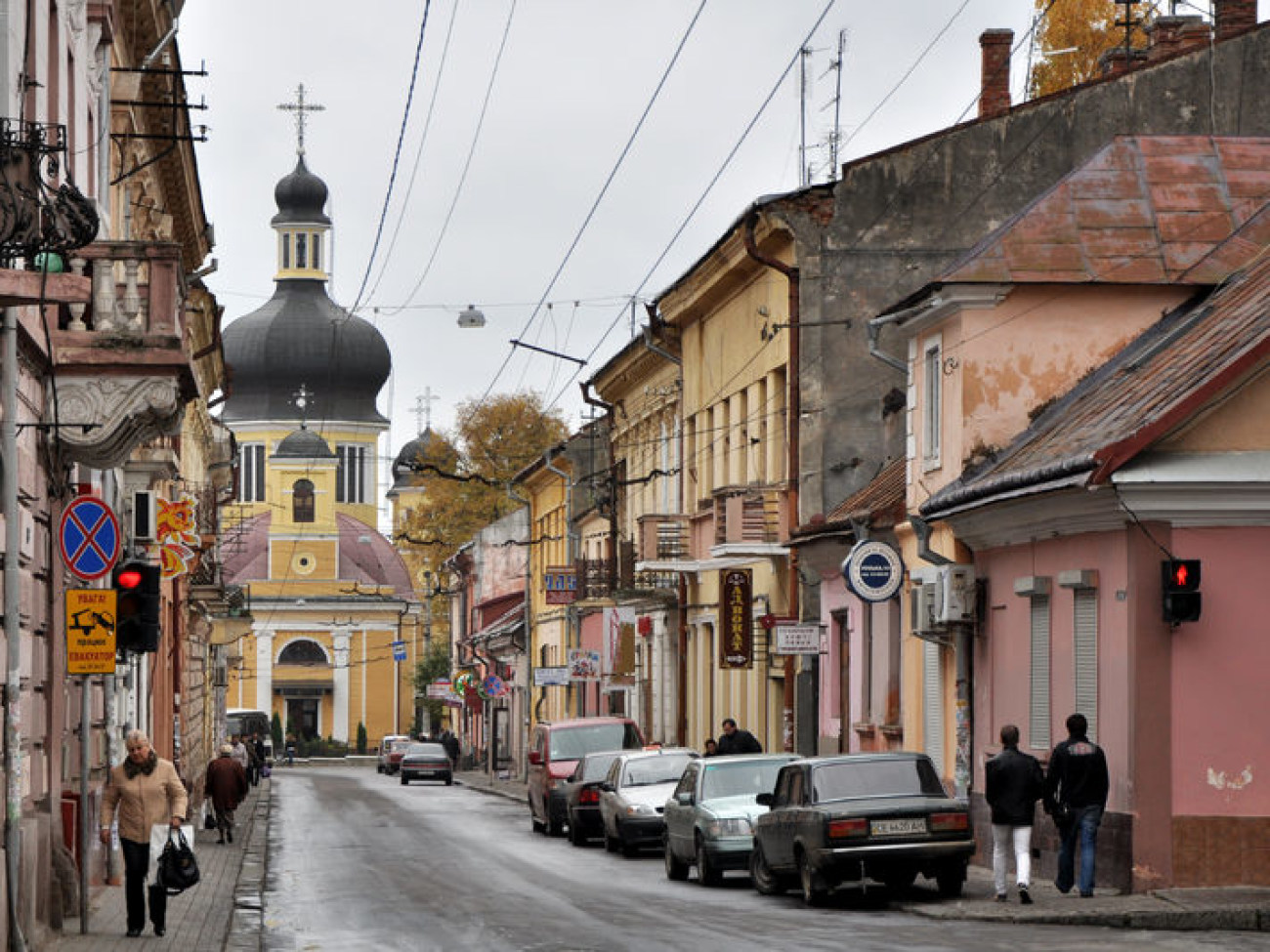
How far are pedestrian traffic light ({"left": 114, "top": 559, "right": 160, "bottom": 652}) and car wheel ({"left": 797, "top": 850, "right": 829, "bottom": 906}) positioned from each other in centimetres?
594

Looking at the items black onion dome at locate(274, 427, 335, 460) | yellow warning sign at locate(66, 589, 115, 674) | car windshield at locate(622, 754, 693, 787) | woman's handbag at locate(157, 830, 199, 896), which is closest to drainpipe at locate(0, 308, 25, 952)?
yellow warning sign at locate(66, 589, 115, 674)

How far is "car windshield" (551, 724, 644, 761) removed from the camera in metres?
40.5

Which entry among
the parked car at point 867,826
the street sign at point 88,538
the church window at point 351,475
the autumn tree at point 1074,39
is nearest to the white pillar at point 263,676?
the church window at point 351,475

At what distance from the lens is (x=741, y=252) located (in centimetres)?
3903

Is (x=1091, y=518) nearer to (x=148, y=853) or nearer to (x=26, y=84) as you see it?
(x=148, y=853)

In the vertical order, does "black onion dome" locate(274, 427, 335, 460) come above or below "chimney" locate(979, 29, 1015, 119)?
below

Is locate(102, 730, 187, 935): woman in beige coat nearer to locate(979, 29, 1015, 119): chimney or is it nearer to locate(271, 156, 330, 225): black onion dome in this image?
locate(979, 29, 1015, 119): chimney

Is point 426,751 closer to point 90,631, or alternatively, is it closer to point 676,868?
point 676,868

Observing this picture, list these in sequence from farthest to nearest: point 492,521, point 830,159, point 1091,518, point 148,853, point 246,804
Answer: point 492,521 < point 246,804 < point 830,159 < point 1091,518 < point 148,853

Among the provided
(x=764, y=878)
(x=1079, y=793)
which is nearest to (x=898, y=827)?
(x=1079, y=793)

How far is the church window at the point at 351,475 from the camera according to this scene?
141125 millimetres

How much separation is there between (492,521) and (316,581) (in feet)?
128

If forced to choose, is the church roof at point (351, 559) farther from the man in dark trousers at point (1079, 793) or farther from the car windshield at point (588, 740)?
the man in dark trousers at point (1079, 793)

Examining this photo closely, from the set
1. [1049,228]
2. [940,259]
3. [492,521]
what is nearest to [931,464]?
[1049,228]
